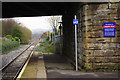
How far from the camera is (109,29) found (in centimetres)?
786

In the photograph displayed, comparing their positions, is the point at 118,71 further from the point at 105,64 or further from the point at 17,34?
the point at 17,34

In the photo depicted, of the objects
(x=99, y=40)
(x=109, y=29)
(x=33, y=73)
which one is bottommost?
(x=33, y=73)

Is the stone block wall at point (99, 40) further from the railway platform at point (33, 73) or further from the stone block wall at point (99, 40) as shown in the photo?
the railway platform at point (33, 73)

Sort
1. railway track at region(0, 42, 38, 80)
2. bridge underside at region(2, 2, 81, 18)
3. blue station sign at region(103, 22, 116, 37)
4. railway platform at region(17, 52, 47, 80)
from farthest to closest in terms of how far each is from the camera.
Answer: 1. bridge underside at region(2, 2, 81, 18)
2. railway track at region(0, 42, 38, 80)
3. blue station sign at region(103, 22, 116, 37)
4. railway platform at region(17, 52, 47, 80)

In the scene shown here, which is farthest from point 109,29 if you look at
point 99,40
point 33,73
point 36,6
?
point 36,6

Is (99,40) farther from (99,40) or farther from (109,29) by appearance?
(109,29)

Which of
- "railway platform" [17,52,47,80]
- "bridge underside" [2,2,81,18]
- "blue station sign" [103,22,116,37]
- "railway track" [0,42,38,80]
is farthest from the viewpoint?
"bridge underside" [2,2,81,18]

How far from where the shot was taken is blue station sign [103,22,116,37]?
7844 millimetres

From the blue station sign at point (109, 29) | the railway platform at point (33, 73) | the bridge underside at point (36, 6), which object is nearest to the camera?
the railway platform at point (33, 73)

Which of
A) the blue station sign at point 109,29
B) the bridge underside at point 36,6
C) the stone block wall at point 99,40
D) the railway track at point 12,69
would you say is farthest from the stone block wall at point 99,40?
the railway track at point 12,69

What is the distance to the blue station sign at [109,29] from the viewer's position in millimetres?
7844

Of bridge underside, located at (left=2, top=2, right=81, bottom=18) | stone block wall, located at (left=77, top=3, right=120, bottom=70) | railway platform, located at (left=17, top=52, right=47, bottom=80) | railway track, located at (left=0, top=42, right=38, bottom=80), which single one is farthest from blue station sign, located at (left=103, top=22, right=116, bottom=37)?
railway track, located at (left=0, top=42, right=38, bottom=80)

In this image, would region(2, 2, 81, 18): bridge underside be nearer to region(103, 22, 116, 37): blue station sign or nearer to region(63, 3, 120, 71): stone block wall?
region(63, 3, 120, 71): stone block wall

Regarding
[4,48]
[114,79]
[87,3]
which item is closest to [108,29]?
[87,3]
